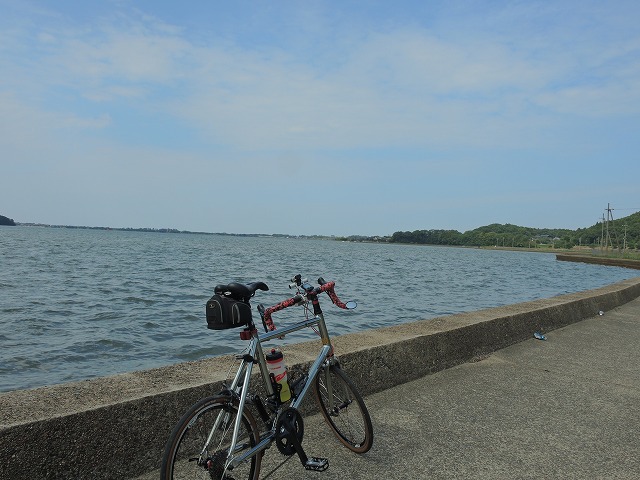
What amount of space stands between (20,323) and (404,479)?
1285 cm

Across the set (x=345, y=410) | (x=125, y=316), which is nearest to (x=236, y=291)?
(x=345, y=410)

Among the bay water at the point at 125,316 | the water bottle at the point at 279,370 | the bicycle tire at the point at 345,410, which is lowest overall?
the bay water at the point at 125,316

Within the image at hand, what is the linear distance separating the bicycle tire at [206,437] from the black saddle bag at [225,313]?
382 mm

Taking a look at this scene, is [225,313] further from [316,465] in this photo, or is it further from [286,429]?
[316,465]

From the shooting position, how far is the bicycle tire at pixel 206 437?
2525 millimetres

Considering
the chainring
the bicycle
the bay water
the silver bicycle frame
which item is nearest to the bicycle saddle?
the bicycle

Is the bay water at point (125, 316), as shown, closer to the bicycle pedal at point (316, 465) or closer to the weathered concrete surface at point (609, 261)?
the bicycle pedal at point (316, 465)

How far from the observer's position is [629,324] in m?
9.57

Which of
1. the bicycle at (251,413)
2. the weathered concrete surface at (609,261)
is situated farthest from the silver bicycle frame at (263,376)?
the weathered concrete surface at (609,261)

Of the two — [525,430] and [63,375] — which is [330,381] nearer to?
[525,430]

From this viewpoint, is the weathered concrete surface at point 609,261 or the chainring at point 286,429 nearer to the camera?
the chainring at point 286,429

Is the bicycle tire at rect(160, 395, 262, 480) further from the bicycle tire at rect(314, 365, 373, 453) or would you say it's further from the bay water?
the bay water

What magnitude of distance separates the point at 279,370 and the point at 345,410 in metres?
0.68

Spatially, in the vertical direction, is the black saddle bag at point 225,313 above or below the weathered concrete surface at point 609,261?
above
